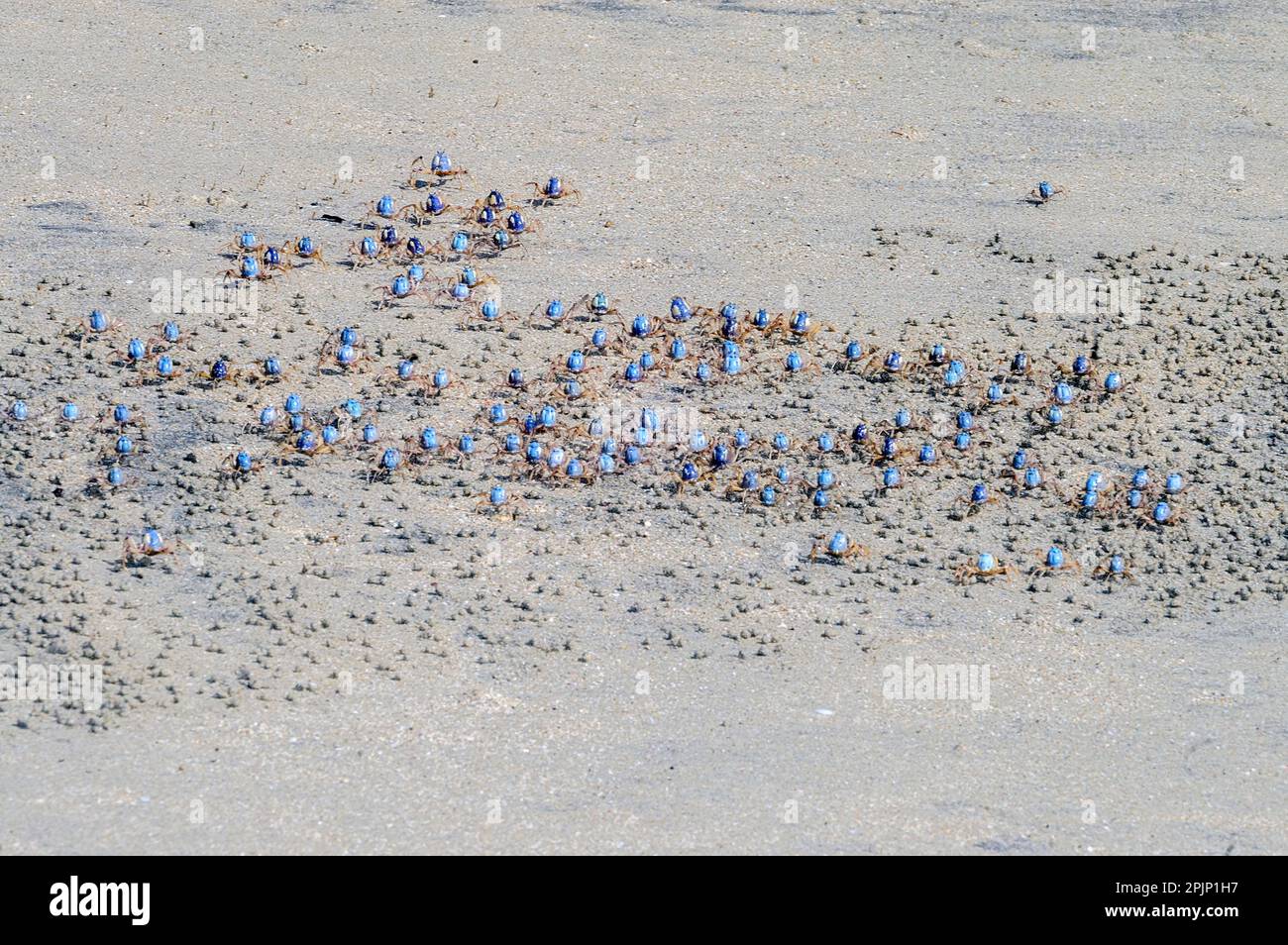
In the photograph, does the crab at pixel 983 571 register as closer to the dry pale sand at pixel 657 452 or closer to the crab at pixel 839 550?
the dry pale sand at pixel 657 452

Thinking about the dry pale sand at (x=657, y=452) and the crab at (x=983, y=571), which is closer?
the dry pale sand at (x=657, y=452)

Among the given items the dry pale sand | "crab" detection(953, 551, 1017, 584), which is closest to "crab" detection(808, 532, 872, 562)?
the dry pale sand

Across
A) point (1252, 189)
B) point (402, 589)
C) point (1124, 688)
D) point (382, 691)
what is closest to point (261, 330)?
point (402, 589)

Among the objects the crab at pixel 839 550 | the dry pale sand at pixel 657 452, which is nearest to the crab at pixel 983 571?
the dry pale sand at pixel 657 452

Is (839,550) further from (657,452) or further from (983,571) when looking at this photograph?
(657,452)

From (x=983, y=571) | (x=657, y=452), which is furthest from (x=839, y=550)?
(x=657, y=452)

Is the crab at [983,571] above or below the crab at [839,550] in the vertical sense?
below

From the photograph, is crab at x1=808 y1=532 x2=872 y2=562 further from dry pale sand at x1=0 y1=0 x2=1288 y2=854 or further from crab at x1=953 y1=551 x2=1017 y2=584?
crab at x1=953 y1=551 x2=1017 y2=584

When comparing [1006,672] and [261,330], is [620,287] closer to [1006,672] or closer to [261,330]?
[261,330]

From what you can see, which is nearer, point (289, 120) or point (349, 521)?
point (349, 521)
